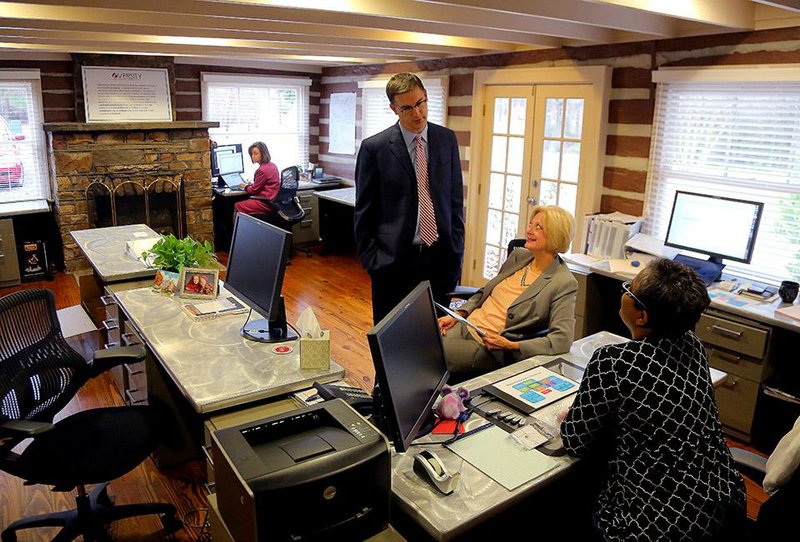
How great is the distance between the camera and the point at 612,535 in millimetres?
1644

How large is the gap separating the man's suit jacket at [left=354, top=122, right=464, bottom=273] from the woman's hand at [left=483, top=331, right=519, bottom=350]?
1.75ft

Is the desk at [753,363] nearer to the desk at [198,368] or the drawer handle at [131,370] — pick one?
the desk at [198,368]

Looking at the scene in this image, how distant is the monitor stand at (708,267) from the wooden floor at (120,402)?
1192mm

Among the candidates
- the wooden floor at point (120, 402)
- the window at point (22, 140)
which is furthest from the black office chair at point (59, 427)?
the window at point (22, 140)

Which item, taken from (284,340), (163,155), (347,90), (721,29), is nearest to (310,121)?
(347,90)

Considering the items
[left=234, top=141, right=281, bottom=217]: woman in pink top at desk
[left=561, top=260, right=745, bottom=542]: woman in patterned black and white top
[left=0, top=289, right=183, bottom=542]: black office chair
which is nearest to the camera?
[left=561, top=260, right=745, bottom=542]: woman in patterned black and white top

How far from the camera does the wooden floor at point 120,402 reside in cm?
265

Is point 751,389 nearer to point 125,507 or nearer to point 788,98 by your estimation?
point 788,98

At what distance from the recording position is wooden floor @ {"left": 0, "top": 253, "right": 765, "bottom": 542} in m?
2.65

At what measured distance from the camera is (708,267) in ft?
12.1

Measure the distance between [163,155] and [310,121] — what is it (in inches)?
85.6

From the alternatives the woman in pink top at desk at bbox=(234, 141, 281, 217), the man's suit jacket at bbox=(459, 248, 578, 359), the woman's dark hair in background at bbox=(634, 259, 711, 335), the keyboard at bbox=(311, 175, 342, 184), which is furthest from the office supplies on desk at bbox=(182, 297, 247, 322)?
the keyboard at bbox=(311, 175, 342, 184)

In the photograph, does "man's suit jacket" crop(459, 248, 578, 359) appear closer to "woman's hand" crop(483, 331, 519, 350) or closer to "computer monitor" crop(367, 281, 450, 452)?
"woman's hand" crop(483, 331, 519, 350)

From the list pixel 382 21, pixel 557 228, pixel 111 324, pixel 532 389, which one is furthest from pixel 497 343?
pixel 111 324
